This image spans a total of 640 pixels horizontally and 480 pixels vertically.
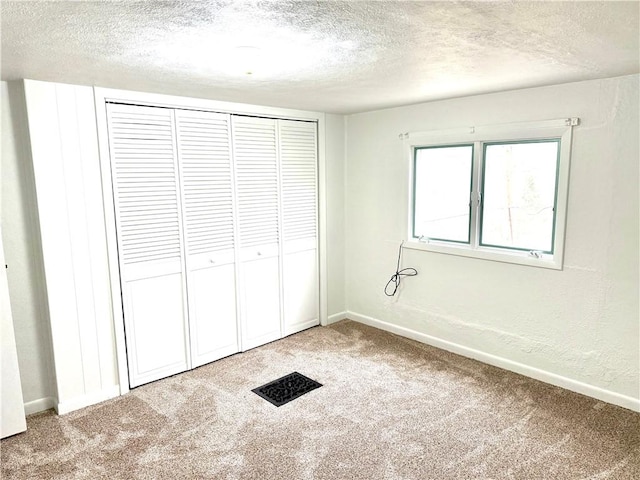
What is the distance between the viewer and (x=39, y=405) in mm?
2926

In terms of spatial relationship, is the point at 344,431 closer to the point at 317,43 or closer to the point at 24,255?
the point at 317,43

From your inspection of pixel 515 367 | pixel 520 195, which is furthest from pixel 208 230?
pixel 515 367

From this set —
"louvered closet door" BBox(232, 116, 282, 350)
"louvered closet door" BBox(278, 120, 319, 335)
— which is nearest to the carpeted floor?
"louvered closet door" BBox(232, 116, 282, 350)

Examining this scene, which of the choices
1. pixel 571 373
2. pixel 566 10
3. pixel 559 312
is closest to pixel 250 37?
pixel 566 10

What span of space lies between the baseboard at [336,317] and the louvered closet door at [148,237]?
1.65 meters

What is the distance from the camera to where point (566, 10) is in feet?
5.01

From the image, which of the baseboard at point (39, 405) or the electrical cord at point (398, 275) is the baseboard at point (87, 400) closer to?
the baseboard at point (39, 405)

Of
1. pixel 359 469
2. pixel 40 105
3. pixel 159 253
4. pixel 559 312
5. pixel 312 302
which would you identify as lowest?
pixel 359 469

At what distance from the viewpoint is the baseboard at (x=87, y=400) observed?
9.49 feet

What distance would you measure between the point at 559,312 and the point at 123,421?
3148 millimetres

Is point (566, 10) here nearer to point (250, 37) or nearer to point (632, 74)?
point (250, 37)

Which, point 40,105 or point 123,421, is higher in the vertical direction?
point 40,105

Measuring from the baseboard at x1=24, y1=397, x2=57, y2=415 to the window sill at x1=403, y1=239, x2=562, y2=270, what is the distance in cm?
311

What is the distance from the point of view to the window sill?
3139 millimetres
